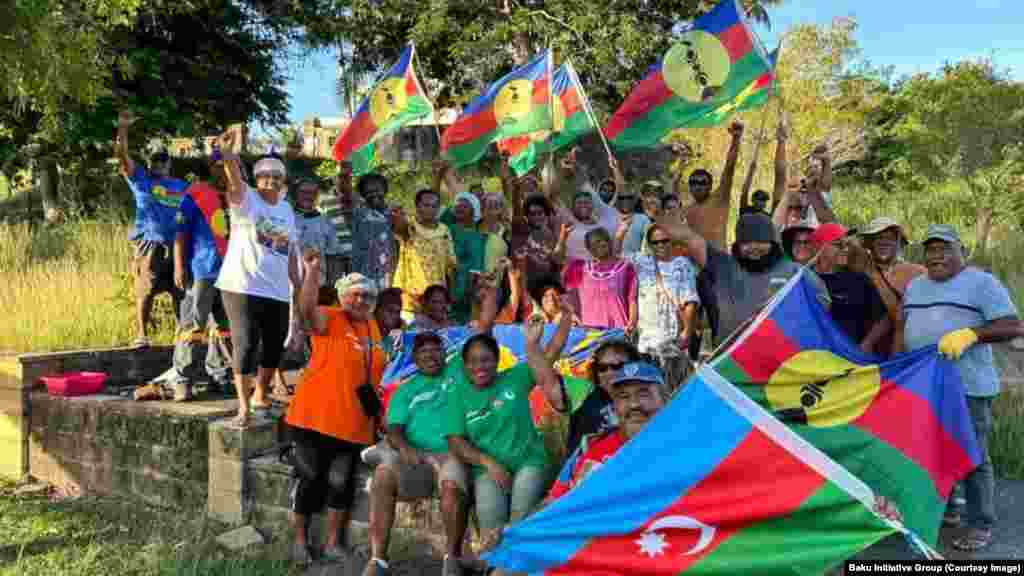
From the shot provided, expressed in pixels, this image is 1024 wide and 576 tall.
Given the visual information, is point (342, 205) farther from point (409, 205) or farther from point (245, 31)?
point (245, 31)

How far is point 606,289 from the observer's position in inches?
273

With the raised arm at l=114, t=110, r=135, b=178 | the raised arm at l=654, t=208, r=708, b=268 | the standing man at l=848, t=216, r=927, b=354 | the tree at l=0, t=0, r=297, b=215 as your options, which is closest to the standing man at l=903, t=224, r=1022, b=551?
the standing man at l=848, t=216, r=927, b=354

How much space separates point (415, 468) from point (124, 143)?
3.68 m

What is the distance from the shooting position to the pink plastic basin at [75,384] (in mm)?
8273

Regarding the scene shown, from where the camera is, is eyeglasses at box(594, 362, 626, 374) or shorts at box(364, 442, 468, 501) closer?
eyeglasses at box(594, 362, 626, 374)

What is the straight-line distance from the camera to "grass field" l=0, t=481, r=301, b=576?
589 cm

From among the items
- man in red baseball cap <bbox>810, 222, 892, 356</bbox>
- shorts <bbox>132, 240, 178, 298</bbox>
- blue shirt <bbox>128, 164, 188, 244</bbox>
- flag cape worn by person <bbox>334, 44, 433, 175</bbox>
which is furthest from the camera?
flag cape worn by person <bbox>334, 44, 433, 175</bbox>

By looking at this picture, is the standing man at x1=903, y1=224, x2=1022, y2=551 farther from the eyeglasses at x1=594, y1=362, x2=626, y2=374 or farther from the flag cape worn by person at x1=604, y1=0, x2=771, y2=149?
the flag cape worn by person at x1=604, y1=0, x2=771, y2=149

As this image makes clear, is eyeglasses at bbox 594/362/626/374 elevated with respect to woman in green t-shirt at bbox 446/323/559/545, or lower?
elevated

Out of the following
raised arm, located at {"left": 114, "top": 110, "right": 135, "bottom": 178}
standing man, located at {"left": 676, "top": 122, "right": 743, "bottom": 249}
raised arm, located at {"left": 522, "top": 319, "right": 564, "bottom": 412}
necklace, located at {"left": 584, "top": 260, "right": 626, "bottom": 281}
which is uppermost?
raised arm, located at {"left": 114, "top": 110, "right": 135, "bottom": 178}

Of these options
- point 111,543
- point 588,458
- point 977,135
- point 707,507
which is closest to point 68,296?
point 111,543

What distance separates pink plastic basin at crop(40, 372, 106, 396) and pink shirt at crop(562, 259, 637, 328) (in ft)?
14.7

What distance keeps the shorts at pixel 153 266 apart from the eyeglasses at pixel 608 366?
193 inches

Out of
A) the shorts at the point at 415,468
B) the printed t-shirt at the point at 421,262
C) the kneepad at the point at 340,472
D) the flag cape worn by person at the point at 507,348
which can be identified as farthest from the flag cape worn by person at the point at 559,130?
the shorts at the point at 415,468
